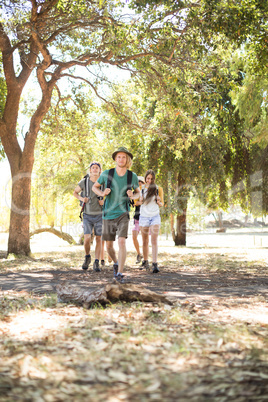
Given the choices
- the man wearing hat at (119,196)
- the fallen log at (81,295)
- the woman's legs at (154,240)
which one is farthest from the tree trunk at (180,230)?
the fallen log at (81,295)

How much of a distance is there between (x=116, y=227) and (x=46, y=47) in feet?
25.0

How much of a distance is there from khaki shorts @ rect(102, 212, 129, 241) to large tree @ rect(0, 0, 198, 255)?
459 cm

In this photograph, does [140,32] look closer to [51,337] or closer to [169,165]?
[51,337]

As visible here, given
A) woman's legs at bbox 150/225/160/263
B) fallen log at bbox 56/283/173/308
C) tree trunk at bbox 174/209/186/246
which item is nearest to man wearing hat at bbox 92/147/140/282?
woman's legs at bbox 150/225/160/263

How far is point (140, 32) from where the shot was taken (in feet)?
31.4

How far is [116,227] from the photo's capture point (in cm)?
709

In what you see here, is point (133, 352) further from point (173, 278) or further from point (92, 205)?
point (92, 205)

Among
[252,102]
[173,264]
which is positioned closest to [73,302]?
[173,264]

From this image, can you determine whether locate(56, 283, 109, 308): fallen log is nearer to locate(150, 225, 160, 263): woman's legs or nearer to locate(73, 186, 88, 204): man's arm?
locate(150, 225, 160, 263): woman's legs

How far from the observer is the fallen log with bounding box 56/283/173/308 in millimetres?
4844

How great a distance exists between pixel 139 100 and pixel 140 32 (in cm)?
1158

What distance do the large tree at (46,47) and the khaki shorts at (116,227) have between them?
15.1 feet

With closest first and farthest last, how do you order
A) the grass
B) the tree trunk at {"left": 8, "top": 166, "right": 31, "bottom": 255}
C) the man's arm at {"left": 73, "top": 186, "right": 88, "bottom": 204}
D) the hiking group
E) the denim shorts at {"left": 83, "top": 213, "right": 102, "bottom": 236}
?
the grass → the hiking group → the man's arm at {"left": 73, "top": 186, "right": 88, "bottom": 204} → the denim shorts at {"left": 83, "top": 213, "right": 102, "bottom": 236} → the tree trunk at {"left": 8, "top": 166, "right": 31, "bottom": 255}

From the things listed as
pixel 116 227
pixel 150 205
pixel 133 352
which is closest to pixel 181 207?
pixel 150 205
